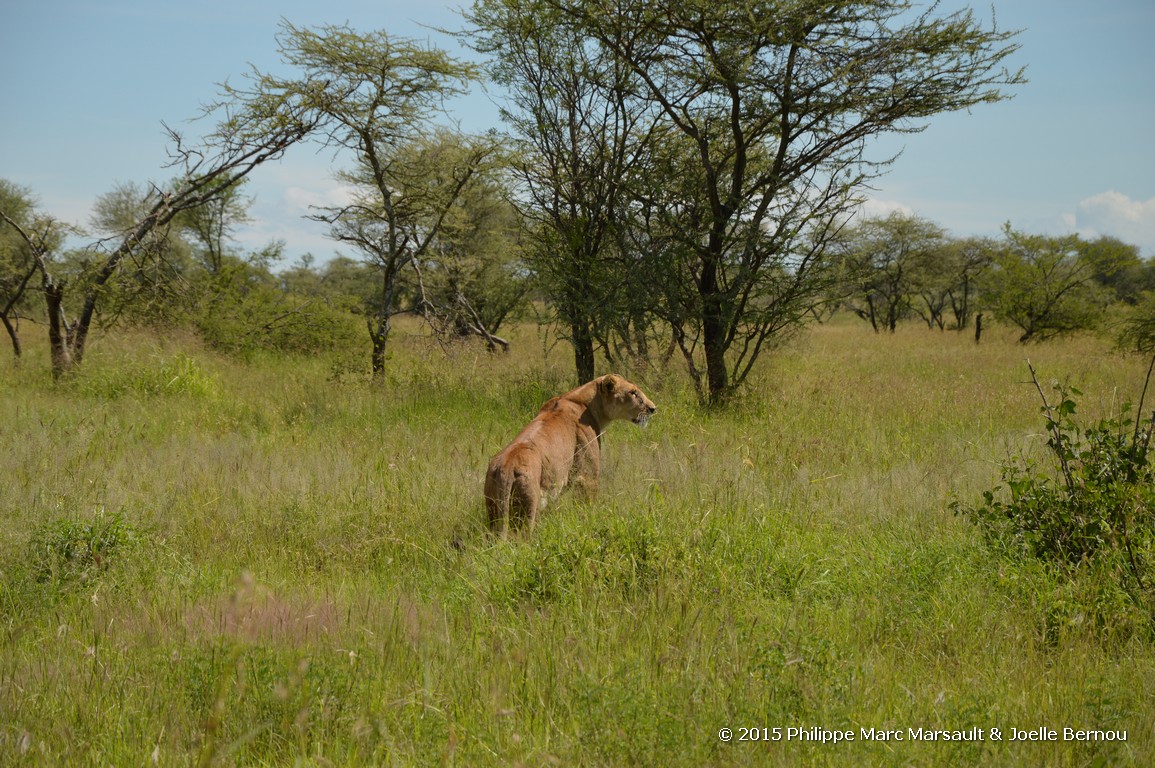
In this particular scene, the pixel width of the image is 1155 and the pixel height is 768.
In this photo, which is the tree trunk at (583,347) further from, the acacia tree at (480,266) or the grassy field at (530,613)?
the acacia tree at (480,266)

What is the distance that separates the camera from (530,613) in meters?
3.32

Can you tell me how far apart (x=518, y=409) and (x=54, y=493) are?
186 inches

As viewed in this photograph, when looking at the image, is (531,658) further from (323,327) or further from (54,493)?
(323,327)

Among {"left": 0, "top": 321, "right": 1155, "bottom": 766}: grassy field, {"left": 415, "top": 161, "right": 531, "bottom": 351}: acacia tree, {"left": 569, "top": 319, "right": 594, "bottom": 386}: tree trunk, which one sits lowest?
{"left": 0, "top": 321, "right": 1155, "bottom": 766}: grassy field

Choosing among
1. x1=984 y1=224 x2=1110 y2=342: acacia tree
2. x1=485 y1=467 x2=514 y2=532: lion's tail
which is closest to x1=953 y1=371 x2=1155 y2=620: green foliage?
x1=485 y1=467 x2=514 y2=532: lion's tail

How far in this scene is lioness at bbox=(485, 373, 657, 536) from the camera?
14.5 feet

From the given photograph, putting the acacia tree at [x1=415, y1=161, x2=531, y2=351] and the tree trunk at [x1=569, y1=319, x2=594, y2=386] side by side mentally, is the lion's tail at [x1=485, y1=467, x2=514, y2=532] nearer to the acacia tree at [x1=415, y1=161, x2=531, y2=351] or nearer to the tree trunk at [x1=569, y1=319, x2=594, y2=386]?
the tree trunk at [x1=569, y1=319, x2=594, y2=386]

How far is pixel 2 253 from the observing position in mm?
19375

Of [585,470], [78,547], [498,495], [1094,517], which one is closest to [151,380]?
[78,547]

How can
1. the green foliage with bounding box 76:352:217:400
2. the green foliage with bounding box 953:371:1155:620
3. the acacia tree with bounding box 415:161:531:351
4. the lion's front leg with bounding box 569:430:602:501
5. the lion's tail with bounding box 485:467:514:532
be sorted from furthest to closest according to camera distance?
1. the acacia tree with bounding box 415:161:531:351
2. the green foliage with bounding box 76:352:217:400
3. the lion's front leg with bounding box 569:430:602:501
4. the lion's tail with bounding box 485:467:514:532
5. the green foliage with bounding box 953:371:1155:620

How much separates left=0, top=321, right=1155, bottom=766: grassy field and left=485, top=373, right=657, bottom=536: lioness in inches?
8.0

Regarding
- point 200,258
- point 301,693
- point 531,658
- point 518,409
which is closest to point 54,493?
point 301,693

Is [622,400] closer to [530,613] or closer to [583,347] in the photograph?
[530,613]

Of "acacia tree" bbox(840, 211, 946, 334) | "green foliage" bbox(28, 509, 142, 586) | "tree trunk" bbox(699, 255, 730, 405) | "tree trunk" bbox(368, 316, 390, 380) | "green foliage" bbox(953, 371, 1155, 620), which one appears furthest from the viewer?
"acacia tree" bbox(840, 211, 946, 334)
